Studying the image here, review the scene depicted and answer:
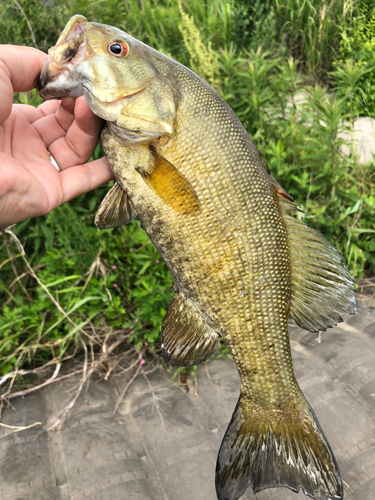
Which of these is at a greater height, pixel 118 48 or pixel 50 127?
pixel 118 48

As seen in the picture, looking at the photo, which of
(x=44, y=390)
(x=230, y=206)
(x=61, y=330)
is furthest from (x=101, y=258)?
(x=230, y=206)

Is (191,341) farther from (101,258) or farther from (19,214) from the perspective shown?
(101,258)

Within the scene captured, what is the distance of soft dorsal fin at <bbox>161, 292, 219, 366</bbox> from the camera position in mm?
1597

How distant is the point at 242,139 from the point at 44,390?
2.21 meters

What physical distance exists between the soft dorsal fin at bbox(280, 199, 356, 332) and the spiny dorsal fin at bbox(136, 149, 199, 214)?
0.41 metres

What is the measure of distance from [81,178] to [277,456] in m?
1.52

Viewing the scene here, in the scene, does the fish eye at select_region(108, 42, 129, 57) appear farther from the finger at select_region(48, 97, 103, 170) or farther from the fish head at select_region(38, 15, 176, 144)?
the finger at select_region(48, 97, 103, 170)

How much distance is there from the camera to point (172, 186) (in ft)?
4.58

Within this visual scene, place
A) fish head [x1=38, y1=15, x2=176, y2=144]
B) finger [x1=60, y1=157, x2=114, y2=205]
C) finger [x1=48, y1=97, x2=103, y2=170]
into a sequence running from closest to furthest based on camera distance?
fish head [x1=38, y1=15, x2=176, y2=144], finger [x1=48, y1=97, x2=103, y2=170], finger [x1=60, y1=157, x2=114, y2=205]

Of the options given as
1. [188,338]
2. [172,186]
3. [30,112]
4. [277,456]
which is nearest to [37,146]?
[30,112]

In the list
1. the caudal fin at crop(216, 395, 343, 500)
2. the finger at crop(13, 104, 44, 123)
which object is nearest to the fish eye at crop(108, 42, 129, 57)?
the finger at crop(13, 104, 44, 123)

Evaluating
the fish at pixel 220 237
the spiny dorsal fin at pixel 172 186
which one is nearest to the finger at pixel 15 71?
the fish at pixel 220 237

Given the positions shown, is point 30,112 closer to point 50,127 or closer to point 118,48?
point 50,127

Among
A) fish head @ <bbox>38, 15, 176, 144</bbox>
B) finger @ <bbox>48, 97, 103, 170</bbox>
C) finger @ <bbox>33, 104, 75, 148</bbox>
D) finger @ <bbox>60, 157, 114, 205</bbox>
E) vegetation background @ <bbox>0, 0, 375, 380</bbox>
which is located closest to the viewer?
fish head @ <bbox>38, 15, 176, 144</bbox>
